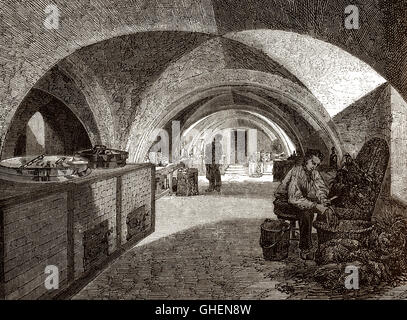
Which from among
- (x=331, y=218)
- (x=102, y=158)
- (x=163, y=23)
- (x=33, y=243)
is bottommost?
(x=331, y=218)

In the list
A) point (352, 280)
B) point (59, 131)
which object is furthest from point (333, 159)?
point (59, 131)

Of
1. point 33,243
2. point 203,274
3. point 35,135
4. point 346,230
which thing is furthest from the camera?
point 35,135

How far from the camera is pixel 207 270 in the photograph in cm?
564

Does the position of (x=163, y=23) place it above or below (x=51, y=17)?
above

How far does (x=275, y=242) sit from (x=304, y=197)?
0.93m

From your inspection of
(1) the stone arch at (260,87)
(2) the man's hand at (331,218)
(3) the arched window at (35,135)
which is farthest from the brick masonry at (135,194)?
(3) the arched window at (35,135)

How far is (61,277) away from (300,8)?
13.9 feet

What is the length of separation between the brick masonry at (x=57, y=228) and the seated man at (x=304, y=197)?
8.78ft

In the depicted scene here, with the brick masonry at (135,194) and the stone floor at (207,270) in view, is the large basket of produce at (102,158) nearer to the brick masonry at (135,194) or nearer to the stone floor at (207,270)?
the brick masonry at (135,194)

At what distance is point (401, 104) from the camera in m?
6.32

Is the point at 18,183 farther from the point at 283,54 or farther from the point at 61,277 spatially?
the point at 283,54

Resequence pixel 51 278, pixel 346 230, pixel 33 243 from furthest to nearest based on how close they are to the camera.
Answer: pixel 346 230
pixel 51 278
pixel 33 243

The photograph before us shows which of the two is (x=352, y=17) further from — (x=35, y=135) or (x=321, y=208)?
(x=35, y=135)
